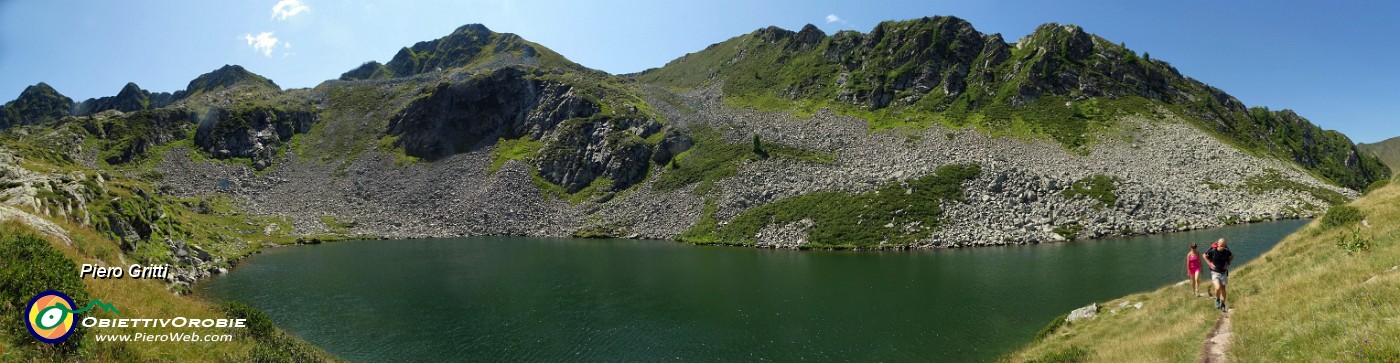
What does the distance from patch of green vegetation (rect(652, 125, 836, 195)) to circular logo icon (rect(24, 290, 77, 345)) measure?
96.6 m

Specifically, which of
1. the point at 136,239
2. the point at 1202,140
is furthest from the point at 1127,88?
the point at 136,239

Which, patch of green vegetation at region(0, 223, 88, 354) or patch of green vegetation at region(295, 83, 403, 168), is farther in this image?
patch of green vegetation at region(295, 83, 403, 168)

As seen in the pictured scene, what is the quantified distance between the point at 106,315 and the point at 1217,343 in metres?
37.0

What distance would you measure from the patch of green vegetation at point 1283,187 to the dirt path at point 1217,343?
98473 mm

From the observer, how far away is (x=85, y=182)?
57.6 meters

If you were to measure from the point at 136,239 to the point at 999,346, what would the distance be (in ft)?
273

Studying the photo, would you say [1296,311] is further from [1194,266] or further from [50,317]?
[50,317]

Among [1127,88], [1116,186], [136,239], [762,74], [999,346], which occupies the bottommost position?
[999,346]

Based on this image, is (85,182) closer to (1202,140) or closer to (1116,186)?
(1116,186)

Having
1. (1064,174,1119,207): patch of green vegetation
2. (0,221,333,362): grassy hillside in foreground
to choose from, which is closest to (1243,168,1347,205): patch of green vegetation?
(1064,174,1119,207): patch of green vegetation

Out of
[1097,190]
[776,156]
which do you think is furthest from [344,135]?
[1097,190]

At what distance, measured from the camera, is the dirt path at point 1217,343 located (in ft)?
55.6

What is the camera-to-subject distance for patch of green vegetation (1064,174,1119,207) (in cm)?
8206

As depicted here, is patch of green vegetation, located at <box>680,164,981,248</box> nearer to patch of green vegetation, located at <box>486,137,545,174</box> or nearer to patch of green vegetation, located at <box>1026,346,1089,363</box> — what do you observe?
patch of green vegetation, located at <box>1026,346,1089,363</box>
